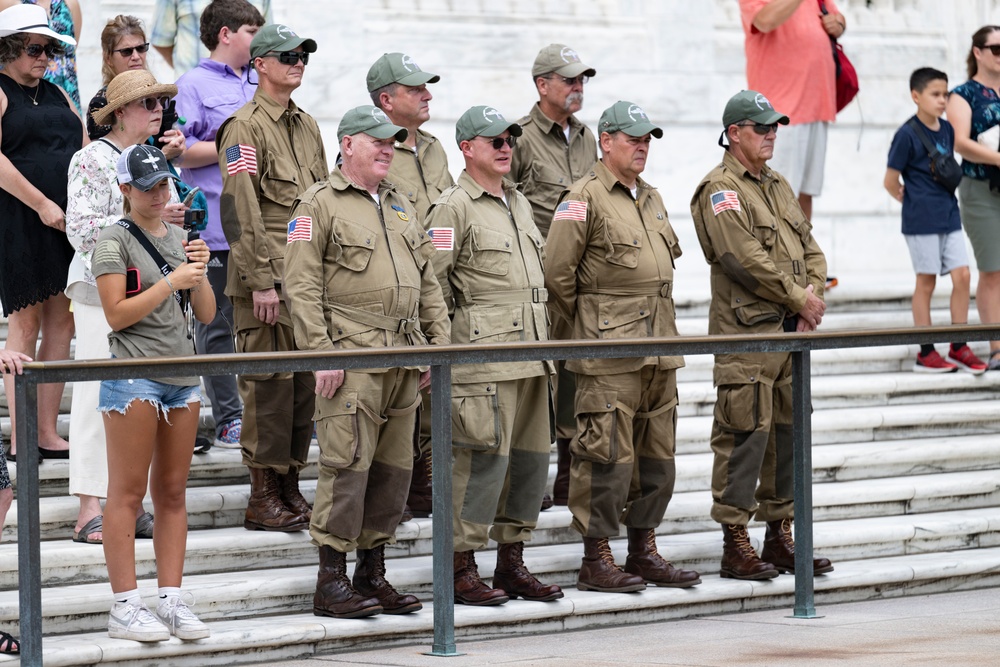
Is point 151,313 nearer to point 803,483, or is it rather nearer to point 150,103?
point 150,103

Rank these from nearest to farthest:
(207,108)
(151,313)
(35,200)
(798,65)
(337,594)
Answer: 1. (151,313)
2. (337,594)
3. (35,200)
4. (207,108)
5. (798,65)

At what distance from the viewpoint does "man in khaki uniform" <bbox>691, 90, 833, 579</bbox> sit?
6.75 metres

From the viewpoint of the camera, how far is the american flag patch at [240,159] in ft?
20.8

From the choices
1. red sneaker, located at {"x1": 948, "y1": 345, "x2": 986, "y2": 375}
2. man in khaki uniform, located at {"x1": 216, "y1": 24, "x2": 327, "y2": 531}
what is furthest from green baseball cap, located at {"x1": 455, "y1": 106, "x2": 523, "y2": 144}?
red sneaker, located at {"x1": 948, "y1": 345, "x2": 986, "y2": 375}

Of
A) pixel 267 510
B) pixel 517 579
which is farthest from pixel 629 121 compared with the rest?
pixel 267 510

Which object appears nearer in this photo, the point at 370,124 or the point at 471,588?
the point at 370,124

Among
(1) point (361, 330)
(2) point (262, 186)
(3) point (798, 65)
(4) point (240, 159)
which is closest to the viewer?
(1) point (361, 330)

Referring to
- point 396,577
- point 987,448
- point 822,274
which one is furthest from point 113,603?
point 987,448

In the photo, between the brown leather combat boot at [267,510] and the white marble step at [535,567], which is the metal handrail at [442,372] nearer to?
the white marble step at [535,567]

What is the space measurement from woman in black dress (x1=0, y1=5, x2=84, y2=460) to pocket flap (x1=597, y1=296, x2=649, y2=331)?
213cm

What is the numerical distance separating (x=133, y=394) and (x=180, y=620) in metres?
0.76

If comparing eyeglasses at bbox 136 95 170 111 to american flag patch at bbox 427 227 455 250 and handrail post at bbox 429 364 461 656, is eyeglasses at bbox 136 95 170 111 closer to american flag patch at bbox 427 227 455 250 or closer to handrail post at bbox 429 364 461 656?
american flag patch at bbox 427 227 455 250

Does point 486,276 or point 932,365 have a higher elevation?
point 486,276

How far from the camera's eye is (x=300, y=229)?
5809mm
